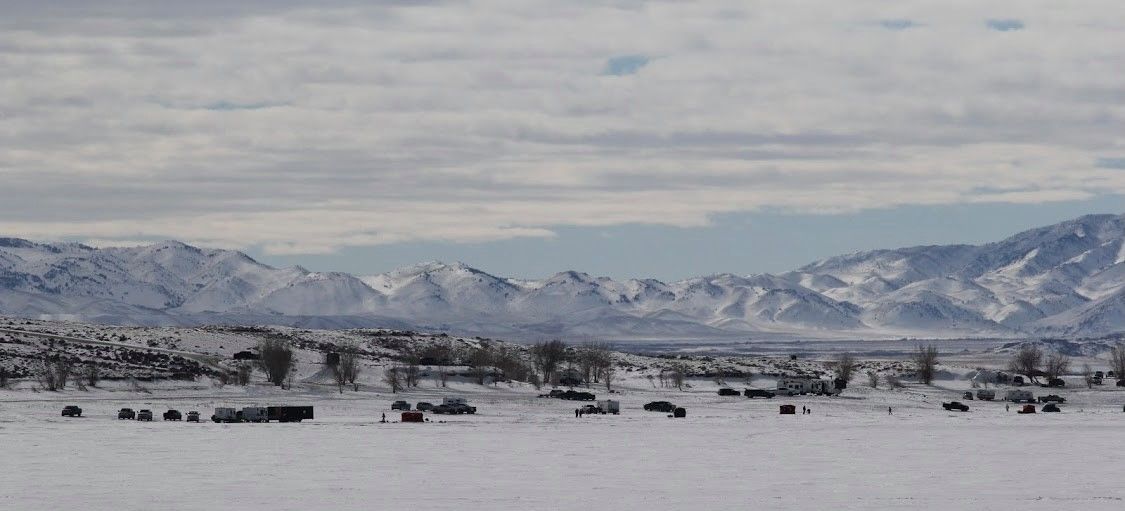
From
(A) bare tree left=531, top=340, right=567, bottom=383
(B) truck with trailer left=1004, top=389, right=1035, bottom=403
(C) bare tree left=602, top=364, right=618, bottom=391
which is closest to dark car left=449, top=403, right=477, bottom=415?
(C) bare tree left=602, top=364, right=618, bottom=391

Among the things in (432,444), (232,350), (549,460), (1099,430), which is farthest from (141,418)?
(232,350)

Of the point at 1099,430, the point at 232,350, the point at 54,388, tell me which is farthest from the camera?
the point at 232,350

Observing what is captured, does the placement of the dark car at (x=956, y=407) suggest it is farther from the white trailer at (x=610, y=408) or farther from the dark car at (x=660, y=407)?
the white trailer at (x=610, y=408)

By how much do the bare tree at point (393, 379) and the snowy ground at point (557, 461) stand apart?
78.8 feet

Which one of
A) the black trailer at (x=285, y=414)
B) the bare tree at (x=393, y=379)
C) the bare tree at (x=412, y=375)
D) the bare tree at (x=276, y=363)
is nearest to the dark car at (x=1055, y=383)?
the bare tree at (x=412, y=375)

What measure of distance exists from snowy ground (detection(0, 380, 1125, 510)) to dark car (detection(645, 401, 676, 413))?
234 cm

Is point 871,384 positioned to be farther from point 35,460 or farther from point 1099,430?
point 35,460

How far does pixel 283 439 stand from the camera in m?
89.6

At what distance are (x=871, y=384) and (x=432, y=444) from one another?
99976mm

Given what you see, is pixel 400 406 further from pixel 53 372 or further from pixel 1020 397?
pixel 1020 397

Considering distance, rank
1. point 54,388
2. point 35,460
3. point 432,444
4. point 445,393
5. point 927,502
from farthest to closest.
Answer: point 445,393 → point 54,388 → point 432,444 → point 35,460 → point 927,502

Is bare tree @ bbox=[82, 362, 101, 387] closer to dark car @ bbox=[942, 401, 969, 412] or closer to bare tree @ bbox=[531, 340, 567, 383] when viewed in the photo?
bare tree @ bbox=[531, 340, 567, 383]

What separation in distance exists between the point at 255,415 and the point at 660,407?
111ft

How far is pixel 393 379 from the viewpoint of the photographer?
5999 inches
